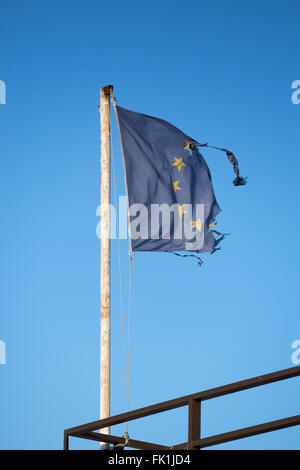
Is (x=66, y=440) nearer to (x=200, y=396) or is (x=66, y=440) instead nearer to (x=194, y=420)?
(x=194, y=420)

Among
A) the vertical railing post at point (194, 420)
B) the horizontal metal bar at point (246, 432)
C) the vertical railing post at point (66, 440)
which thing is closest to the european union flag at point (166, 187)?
the vertical railing post at point (66, 440)

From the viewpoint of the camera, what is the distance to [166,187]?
57.4 ft

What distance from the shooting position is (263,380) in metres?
5.85

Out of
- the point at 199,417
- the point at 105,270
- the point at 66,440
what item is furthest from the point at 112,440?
the point at 105,270

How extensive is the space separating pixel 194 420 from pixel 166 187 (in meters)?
11.2

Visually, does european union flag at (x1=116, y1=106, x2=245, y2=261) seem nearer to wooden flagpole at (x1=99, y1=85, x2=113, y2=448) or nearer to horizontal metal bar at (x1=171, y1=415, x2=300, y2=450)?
wooden flagpole at (x1=99, y1=85, x2=113, y2=448)

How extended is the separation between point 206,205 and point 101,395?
A: 5403mm

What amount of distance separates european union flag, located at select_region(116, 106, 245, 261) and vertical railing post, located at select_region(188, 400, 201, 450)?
9.32 m

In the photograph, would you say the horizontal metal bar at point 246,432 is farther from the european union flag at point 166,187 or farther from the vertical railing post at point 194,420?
the european union flag at point 166,187

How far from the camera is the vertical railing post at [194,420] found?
663cm

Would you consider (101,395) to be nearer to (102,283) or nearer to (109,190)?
(102,283)

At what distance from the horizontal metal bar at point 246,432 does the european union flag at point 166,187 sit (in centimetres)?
954

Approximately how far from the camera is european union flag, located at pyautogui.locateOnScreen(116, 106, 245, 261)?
16500 millimetres

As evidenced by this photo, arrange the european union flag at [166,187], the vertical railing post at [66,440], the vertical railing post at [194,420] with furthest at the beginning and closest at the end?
1. the european union flag at [166,187]
2. the vertical railing post at [66,440]
3. the vertical railing post at [194,420]
